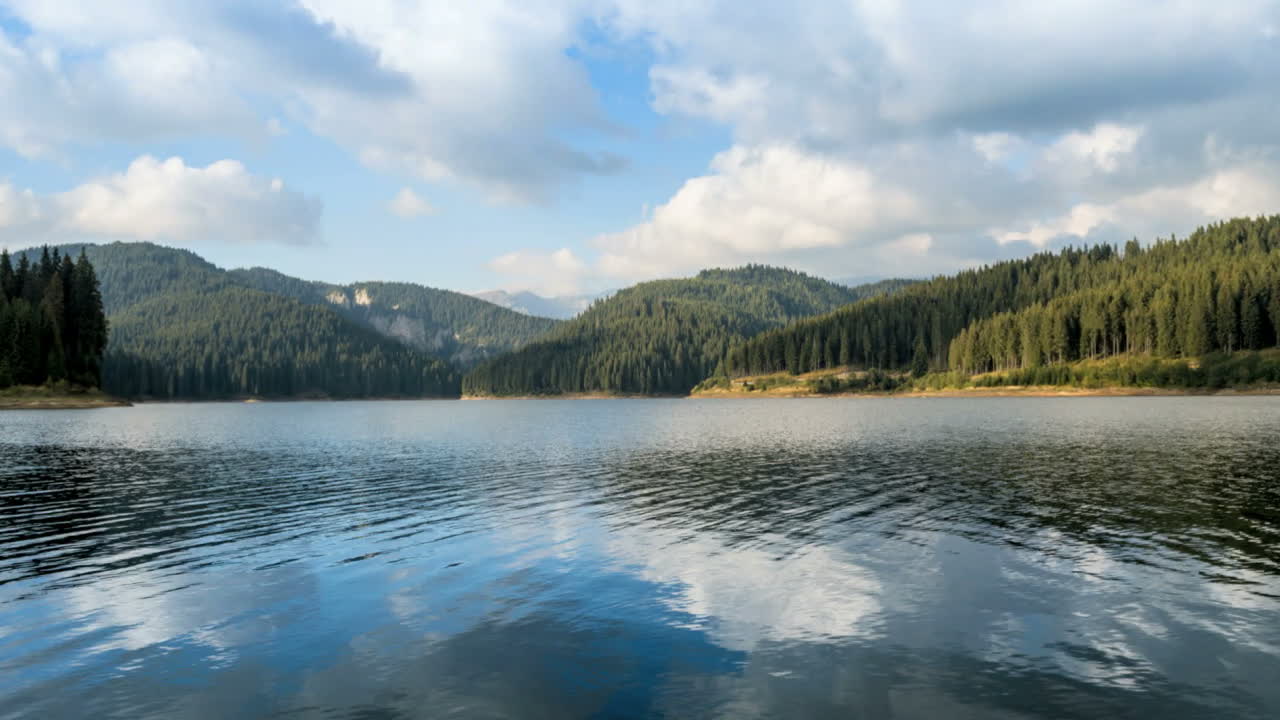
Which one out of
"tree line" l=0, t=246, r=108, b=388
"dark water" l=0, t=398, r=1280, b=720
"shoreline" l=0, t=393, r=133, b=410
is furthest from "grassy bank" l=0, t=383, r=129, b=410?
"dark water" l=0, t=398, r=1280, b=720

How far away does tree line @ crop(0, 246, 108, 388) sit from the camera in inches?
6373

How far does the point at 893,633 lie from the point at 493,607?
1003cm

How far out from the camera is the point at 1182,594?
65.4ft

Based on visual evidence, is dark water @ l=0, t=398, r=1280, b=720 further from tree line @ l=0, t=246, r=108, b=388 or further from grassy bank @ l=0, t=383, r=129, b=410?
grassy bank @ l=0, t=383, r=129, b=410

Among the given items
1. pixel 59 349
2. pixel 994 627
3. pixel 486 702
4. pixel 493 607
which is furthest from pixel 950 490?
pixel 59 349

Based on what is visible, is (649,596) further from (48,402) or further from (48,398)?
(48,398)

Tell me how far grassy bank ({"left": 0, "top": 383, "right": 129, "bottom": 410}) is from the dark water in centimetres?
15561

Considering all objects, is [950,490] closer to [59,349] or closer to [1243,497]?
[1243,497]

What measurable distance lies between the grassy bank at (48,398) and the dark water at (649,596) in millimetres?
155610

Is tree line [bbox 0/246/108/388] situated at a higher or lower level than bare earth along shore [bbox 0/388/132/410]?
higher

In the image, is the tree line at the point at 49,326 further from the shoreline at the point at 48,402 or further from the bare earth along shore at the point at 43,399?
the shoreline at the point at 48,402

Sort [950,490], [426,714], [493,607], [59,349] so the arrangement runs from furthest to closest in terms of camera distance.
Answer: [59,349] < [950,490] < [493,607] < [426,714]

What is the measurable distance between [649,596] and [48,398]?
204 metres

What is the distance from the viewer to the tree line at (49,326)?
16188cm
